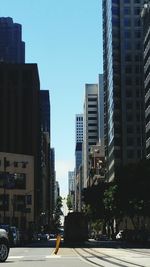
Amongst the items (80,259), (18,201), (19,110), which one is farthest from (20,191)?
(80,259)

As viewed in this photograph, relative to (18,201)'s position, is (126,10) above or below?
above

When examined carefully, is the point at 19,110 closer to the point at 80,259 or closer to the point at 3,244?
the point at 80,259

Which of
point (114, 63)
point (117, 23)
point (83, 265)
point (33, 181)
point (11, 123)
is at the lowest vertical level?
point (83, 265)

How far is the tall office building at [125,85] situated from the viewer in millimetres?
171625

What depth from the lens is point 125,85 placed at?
175250 millimetres

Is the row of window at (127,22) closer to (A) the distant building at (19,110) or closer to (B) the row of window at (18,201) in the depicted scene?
(A) the distant building at (19,110)

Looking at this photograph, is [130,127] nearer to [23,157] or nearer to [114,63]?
[114,63]

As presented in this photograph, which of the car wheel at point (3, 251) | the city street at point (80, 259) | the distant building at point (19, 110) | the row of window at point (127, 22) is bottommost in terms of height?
the city street at point (80, 259)

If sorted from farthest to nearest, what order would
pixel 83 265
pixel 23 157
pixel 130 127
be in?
pixel 130 127 < pixel 23 157 < pixel 83 265

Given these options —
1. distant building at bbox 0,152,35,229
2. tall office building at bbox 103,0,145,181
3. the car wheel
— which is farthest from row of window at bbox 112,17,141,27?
the car wheel

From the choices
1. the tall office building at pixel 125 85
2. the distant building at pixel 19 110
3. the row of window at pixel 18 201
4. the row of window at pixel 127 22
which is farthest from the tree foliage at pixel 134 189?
the row of window at pixel 127 22

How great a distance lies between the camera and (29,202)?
5010 inches

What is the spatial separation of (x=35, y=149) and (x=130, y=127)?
32754mm

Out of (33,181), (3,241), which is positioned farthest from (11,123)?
(3,241)
